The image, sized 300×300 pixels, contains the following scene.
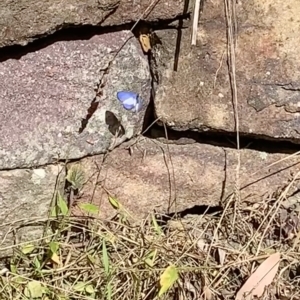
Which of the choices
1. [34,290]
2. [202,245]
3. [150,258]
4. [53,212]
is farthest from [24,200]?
[202,245]

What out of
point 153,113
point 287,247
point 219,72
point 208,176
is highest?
point 219,72

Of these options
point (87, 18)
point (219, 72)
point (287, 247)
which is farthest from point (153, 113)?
point (287, 247)

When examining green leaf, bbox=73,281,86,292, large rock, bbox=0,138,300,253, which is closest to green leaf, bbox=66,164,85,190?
large rock, bbox=0,138,300,253

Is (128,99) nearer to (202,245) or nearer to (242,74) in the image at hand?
(242,74)

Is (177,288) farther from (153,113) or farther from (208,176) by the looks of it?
(153,113)

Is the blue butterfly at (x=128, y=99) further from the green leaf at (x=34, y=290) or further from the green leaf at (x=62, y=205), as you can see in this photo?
the green leaf at (x=34, y=290)

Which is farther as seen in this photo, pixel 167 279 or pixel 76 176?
pixel 76 176

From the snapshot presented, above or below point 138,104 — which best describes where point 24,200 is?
below
